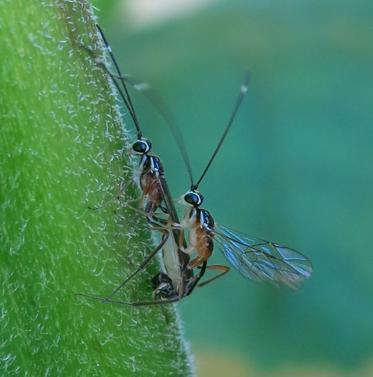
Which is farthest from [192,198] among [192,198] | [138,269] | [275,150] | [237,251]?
[275,150]

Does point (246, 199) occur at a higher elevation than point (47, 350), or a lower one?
lower

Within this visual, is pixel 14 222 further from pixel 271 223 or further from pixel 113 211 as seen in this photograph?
pixel 271 223

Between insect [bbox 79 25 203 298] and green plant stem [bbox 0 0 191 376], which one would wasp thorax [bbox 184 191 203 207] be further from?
green plant stem [bbox 0 0 191 376]

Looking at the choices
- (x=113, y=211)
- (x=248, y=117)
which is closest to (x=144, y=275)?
(x=113, y=211)

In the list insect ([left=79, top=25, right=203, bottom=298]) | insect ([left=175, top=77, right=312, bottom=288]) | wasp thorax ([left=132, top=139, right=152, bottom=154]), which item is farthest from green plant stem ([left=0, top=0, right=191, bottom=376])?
insect ([left=175, top=77, right=312, bottom=288])

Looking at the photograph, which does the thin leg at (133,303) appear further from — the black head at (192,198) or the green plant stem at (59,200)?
the black head at (192,198)

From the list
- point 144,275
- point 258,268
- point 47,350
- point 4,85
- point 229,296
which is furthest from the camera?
point 229,296

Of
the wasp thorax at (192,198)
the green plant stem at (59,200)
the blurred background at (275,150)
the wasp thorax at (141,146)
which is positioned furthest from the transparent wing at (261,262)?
the blurred background at (275,150)

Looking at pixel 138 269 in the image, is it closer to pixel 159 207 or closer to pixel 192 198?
pixel 159 207
